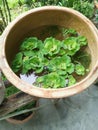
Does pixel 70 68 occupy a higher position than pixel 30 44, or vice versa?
pixel 30 44

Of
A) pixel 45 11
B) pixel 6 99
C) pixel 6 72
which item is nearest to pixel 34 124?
pixel 6 99

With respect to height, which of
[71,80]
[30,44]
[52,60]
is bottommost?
[71,80]

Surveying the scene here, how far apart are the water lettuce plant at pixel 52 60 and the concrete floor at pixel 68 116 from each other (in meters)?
0.40

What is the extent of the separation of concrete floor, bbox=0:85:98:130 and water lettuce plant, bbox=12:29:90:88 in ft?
1.30

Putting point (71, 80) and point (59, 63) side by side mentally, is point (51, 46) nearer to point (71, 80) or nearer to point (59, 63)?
point (59, 63)

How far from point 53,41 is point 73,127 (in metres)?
0.63

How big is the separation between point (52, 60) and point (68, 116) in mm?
497

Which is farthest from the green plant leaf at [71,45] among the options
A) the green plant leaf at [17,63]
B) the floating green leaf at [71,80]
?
the green plant leaf at [17,63]

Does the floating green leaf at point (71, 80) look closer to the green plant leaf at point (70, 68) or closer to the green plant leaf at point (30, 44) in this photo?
the green plant leaf at point (70, 68)

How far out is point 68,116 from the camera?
1817 mm

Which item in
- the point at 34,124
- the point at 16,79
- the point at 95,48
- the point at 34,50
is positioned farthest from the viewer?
the point at 34,124

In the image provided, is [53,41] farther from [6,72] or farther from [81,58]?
[6,72]

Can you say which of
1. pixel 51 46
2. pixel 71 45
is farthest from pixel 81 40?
pixel 51 46

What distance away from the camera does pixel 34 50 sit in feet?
5.11
